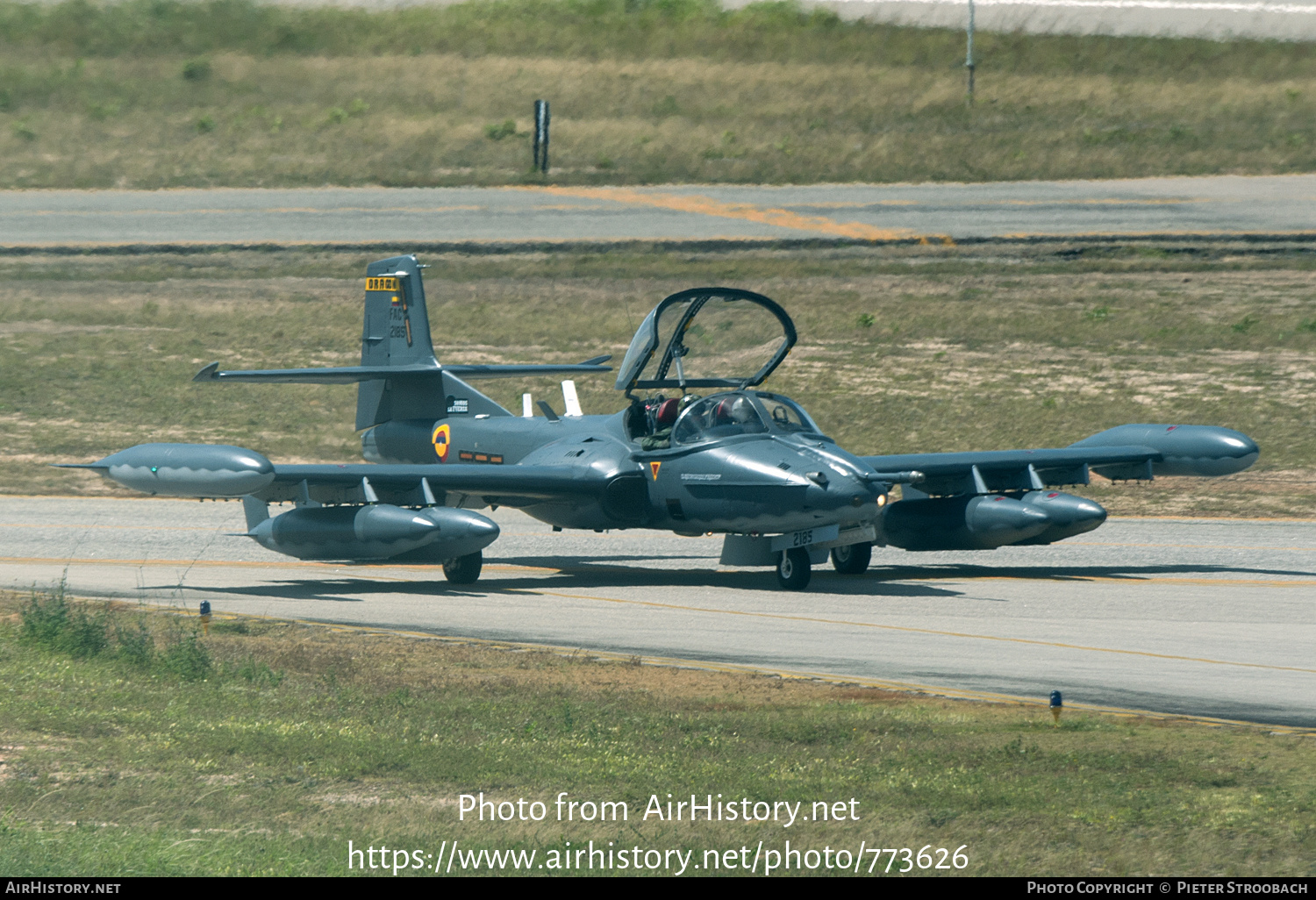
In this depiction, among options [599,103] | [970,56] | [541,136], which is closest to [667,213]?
[541,136]

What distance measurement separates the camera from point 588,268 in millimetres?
43781

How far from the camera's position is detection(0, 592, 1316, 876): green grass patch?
25.8 feet

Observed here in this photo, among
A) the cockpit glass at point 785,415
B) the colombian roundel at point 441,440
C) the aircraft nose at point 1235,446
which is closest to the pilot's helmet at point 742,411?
the cockpit glass at point 785,415

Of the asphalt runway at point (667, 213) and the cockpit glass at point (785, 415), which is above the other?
the asphalt runway at point (667, 213)

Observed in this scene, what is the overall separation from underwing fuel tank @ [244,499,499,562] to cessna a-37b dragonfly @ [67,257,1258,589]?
0.07 feet

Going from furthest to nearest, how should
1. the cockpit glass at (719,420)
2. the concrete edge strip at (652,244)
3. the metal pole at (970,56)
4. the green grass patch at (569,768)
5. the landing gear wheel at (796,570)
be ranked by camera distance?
1. the metal pole at (970,56)
2. the concrete edge strip at (652,244)
3. the cockpit glass at (719,420)
4. the landing gear wheel at (796,570)
5. the green grass patch at (569,768)

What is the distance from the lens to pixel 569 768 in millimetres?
9562

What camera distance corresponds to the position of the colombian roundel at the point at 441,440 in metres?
23.1

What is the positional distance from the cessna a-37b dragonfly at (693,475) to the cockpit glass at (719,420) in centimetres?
2

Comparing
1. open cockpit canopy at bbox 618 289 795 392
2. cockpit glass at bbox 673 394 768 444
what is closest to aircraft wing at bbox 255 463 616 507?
cockpit glass at bbox 673 394 768 444

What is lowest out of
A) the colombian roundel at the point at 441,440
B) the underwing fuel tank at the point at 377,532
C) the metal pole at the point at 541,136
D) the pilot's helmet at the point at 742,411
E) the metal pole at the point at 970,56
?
the underwing fuel tank at the point at 377,532

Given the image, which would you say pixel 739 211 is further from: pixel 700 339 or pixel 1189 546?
pixel 700 339

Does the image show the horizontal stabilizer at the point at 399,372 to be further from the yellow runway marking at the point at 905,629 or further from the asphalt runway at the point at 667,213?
the asphalt runway at the point at 667,213
